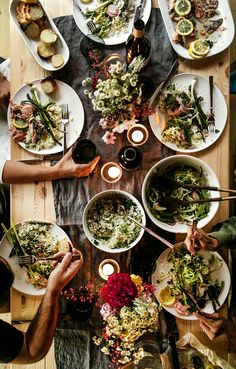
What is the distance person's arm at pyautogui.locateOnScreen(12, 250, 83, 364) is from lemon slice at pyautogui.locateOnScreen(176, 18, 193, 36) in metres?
1.27

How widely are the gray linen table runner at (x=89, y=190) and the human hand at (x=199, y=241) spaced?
22cm

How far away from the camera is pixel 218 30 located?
7.38 ft

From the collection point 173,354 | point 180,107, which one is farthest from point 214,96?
point 173,354

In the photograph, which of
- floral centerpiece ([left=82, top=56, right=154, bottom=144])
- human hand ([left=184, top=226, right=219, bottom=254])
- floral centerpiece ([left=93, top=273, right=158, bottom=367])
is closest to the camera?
floral centerpiece ([left=93, top=273, right=158, bottom=367])

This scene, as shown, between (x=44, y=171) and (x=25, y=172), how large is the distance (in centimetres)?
10

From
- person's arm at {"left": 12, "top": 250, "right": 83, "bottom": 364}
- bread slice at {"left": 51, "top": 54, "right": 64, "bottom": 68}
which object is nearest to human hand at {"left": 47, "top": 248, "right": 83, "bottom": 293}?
person's arm at {"left": 12, "top": 250, "right": 83, "bottom": 364}

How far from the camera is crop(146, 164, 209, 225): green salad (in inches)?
84.4

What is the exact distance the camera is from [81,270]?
226 cm

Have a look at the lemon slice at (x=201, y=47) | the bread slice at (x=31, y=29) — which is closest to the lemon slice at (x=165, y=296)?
the lemon slice at (x=201, y=47)

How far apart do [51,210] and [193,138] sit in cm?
83

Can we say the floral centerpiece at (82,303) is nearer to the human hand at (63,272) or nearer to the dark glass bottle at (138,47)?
the human hand at (63,272)

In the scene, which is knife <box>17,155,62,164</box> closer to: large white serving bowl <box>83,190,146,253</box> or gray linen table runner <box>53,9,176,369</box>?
gray linen table runner <box>53,9,176,369</box>

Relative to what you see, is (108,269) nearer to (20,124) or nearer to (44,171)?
(44,171)

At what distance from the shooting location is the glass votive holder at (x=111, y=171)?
226 cm
